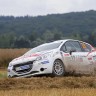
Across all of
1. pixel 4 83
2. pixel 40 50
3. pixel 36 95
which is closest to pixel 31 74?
pixel 40 50

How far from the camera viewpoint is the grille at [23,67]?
15555mm

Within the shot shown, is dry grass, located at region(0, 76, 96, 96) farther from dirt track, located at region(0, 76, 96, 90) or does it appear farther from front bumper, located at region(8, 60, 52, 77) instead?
front bumper, located at region(8, 60, 52, 77)

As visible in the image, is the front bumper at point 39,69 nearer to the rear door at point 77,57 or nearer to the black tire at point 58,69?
the black tire at point 58,69

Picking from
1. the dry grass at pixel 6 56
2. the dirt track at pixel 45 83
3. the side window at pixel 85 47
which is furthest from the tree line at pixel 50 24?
the dirt track at pixel 45 83

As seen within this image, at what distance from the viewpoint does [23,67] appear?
51.3ft

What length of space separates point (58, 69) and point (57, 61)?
12.3 inches

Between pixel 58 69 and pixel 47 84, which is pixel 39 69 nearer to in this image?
pixel 58 69

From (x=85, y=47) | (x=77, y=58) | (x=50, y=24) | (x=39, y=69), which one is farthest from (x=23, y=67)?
(x=50, y=24)

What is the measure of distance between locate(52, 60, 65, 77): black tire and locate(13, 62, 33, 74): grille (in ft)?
2.85

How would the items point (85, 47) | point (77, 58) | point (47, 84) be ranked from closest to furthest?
point (47, 84), point (77, 58), point (85, 47)

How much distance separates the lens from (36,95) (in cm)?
1022

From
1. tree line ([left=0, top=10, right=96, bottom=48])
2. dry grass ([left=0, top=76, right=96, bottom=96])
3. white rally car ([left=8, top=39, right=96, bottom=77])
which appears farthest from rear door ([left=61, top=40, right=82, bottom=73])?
tree line ([left=0, top=10, right=96, bottom=48])

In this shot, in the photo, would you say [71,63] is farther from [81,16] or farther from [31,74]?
[81,16]

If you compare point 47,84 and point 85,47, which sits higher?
point 85,47
